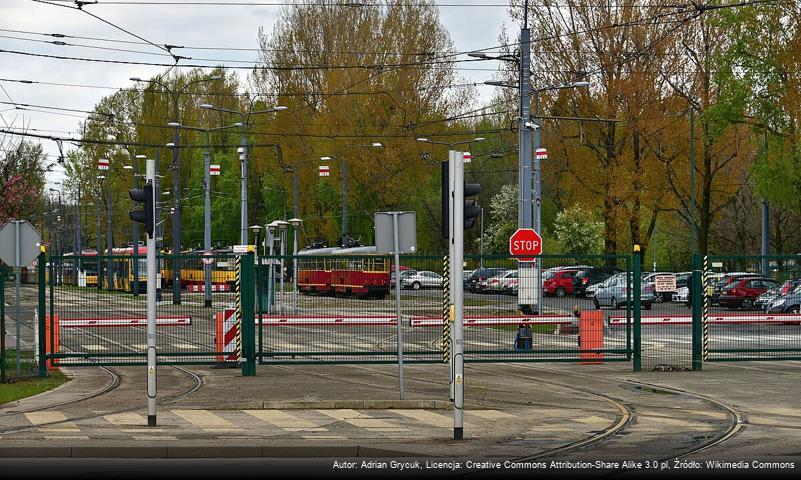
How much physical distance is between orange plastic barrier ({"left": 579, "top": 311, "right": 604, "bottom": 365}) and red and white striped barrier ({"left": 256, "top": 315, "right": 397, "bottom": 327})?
3.69 meters

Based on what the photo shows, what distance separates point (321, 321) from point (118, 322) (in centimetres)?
377

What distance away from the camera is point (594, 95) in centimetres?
5225

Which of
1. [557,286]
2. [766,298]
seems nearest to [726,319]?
[766,298]

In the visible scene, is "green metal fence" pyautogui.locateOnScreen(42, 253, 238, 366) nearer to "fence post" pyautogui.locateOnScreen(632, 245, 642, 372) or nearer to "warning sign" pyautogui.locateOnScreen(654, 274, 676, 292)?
"fence post" pyautogui.locateOnScreen(632, 245, 642, 372)

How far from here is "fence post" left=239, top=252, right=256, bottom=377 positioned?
21625mm

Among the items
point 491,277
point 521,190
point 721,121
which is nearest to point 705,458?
point 491,277

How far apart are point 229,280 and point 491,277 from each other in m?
5.32

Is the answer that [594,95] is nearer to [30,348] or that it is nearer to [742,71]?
[742,71]

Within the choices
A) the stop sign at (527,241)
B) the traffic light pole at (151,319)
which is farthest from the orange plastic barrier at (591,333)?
the traffic light pole at (151,319)

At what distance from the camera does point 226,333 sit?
22.2 metres

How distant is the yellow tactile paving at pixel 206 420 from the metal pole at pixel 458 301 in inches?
112

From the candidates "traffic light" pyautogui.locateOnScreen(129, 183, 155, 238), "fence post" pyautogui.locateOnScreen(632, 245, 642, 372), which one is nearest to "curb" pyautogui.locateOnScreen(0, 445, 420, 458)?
"traffic light" pyautogui.locateOnScreen(129, 183, 155, 238)

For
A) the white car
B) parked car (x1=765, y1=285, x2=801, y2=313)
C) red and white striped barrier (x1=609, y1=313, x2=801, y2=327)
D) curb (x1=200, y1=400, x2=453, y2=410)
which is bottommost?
curb (x1=200, y1=400, x2=453, y2=410)

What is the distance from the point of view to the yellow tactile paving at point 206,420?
14.3 metres
